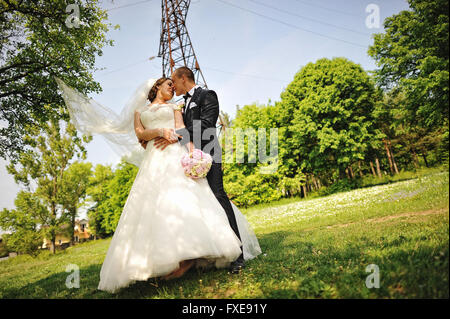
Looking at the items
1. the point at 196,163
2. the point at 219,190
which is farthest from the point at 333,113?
the point at 196,163

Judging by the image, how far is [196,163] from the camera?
3.63 m

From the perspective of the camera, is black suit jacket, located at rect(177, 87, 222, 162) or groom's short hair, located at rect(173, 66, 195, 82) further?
groom's short hair, located at rect(173, 66, 195, 82)

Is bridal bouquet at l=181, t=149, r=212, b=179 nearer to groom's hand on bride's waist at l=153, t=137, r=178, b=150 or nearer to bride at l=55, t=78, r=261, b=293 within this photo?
bride at l=55, t=78, r=261, b=293

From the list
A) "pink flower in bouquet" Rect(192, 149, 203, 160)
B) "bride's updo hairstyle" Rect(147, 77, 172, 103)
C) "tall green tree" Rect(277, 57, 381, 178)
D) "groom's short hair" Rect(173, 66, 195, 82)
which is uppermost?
"tall green tree" Rect(277, 57, 381, 178)

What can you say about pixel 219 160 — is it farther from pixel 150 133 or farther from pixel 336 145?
pixel 336 145

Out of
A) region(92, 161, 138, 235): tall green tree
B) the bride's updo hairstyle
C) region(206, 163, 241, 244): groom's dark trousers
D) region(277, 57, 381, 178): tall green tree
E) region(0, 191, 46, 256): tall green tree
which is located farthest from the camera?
region(92, 161, 138, 235): tall green tree

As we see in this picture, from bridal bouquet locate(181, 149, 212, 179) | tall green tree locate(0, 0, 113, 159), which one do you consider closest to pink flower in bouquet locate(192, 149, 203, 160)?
bridal bouquet locate(181, 149, 212, 179)

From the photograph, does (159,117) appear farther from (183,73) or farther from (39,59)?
(39,59)

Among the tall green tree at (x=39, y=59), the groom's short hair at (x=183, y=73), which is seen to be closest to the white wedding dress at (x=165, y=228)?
the groom's short hair at (x=183, y=73)

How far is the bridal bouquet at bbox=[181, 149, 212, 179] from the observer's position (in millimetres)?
3625

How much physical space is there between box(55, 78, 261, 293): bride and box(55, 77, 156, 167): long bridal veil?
36mm

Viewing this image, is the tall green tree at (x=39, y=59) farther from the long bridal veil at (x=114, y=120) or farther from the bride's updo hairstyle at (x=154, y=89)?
the bride's updo hairstyle at (x=154, y=89)
